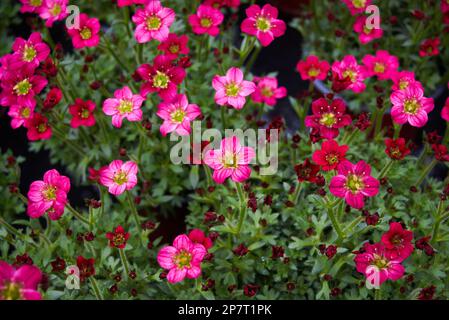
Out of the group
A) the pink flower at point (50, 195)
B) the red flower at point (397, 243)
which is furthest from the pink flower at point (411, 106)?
the pink flower at point (50, 195)

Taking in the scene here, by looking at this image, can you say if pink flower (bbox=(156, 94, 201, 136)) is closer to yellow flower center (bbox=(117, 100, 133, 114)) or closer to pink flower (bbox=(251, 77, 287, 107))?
yellow flower center (bbox=(117, 100, 133, 114))

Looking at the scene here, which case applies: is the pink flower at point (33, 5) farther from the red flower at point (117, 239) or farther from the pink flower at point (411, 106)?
the pink flower at point (411, 106)

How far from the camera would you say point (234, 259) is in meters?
1.52

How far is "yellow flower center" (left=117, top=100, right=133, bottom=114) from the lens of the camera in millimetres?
1475

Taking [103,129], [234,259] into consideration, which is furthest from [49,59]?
[234,259]

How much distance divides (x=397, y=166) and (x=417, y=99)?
33 cm

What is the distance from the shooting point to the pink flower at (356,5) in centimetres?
177

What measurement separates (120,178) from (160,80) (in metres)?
0.30

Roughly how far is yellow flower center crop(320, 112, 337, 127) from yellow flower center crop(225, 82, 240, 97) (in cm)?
25

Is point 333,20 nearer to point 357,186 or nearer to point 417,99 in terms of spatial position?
point 417,99

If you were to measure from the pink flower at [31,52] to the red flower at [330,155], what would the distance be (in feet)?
2.66

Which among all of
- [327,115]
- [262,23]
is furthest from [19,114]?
[327,115]

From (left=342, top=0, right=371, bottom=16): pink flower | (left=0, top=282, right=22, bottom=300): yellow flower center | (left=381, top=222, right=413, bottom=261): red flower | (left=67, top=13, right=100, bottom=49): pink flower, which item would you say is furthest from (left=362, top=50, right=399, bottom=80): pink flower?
(left=0, top=282, right=22, bottom=300): yellow flower center
